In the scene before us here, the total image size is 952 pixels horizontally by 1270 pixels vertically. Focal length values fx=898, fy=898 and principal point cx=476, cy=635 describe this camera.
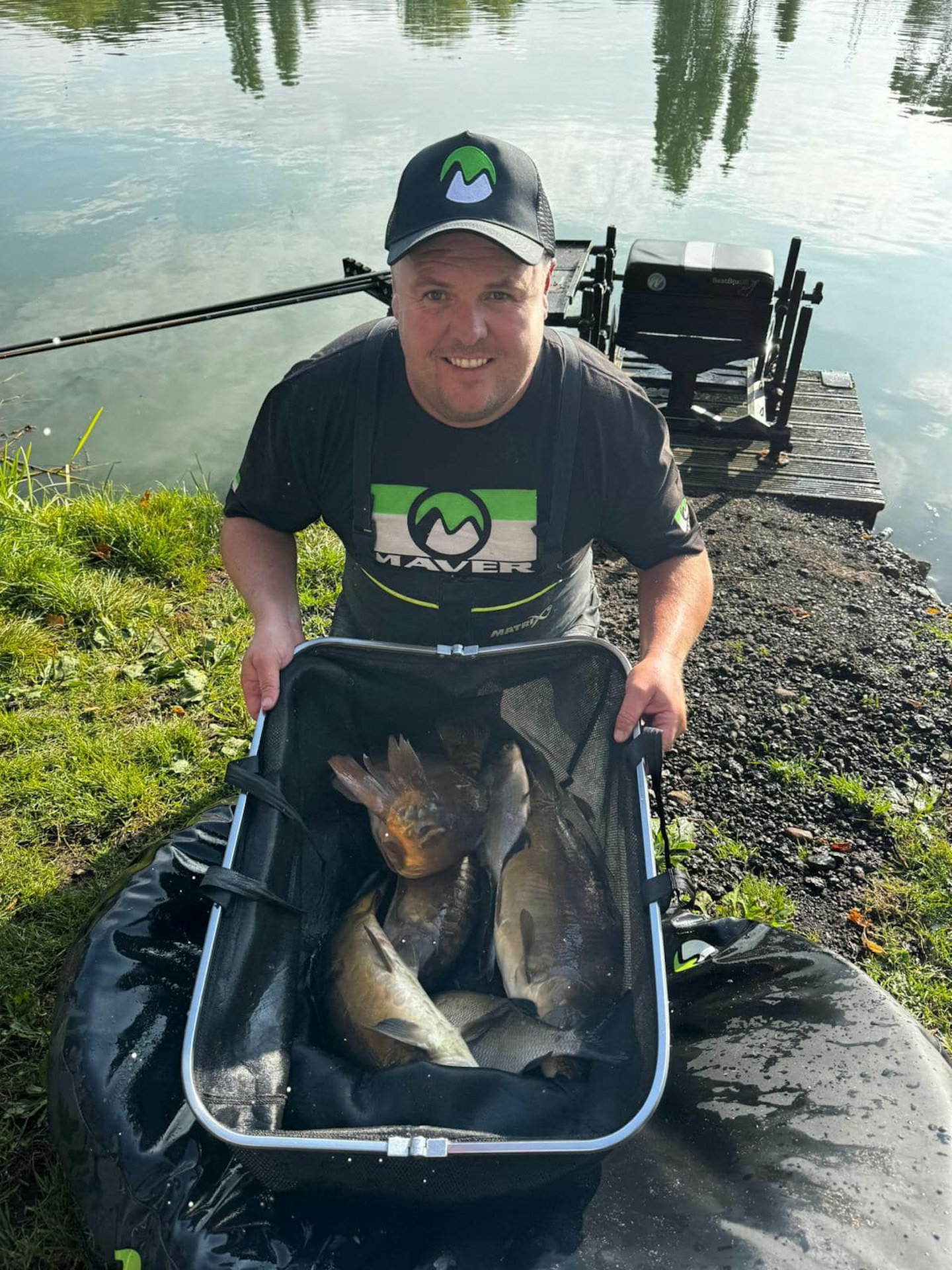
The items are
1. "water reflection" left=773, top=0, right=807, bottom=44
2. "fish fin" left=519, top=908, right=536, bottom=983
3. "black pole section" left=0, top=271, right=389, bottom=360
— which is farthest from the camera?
"water reflection" left=773, top=0, right=807, bottom=44

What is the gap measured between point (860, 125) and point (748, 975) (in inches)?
639

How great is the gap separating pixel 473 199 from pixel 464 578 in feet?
2.91

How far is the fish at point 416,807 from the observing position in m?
2.06

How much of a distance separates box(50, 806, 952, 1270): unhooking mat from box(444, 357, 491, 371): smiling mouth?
4.12 ft

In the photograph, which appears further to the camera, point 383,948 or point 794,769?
point 794,769

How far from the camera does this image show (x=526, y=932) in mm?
1906

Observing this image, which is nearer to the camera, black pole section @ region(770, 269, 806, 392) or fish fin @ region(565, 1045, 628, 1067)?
fish fin @ region(565, 1045, 628, 1067)

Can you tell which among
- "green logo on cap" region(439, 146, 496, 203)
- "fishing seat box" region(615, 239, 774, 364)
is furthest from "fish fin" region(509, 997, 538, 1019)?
"fishing seat box" region(615, 239, 774, 364)

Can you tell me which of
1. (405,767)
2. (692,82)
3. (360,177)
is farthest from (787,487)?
(692,82)

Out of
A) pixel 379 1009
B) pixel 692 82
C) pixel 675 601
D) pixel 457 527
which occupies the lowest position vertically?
pixel 692 82

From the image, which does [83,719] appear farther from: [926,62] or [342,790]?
[926,62]

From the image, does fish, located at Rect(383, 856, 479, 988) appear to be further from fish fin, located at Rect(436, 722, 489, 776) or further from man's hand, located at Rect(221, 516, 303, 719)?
man's hand, located at Rect(221, 516, 303, 719)

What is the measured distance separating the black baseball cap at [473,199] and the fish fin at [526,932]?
1.45m

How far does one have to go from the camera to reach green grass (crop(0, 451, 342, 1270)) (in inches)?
87.6
